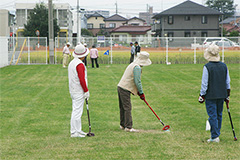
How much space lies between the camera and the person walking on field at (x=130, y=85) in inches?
315

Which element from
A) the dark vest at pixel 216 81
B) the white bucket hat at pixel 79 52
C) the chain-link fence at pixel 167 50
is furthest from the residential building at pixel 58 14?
the dark vest at pixel 216 81

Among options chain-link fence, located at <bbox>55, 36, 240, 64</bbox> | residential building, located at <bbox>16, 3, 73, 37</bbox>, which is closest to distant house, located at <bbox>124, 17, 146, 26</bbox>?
residential building, located at <bbox>16, 3, 73, 37</bbox>

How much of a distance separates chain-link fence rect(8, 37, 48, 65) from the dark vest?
26.4 metres

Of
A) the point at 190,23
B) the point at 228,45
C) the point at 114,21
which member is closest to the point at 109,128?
the point at 228,45

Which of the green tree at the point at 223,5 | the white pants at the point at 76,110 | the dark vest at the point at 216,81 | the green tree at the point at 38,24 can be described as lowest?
the white pants at the point at 76,110

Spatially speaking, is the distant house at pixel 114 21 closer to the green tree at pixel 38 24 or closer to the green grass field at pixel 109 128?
the green tree at pixel 38 24

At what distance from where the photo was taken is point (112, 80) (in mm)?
19125

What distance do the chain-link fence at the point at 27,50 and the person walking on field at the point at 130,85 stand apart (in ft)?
81.9

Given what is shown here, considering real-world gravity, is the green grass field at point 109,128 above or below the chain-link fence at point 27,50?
below

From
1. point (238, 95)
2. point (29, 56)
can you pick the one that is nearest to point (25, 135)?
point (238, 95)

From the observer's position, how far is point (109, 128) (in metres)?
8.69

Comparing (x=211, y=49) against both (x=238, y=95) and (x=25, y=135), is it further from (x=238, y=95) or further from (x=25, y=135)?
(x=238, y=95)

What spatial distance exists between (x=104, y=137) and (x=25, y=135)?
1724mm

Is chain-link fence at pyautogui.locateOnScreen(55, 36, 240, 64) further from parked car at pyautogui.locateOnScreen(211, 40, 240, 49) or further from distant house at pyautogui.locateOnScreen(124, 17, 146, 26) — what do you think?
distant house at pyautogui.locateOnScreen(124, 17, 146, 26)
